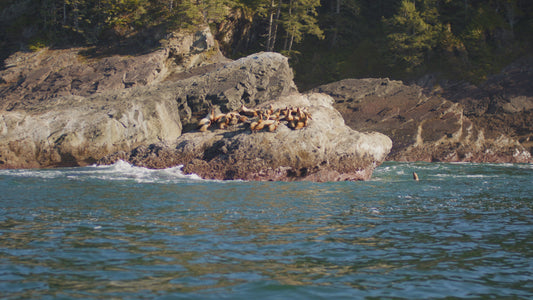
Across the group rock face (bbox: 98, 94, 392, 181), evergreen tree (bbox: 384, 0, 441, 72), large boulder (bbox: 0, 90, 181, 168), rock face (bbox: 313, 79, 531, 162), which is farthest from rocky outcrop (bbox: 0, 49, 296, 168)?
evergreen tree (bbox: 384, 0, 441, 72)

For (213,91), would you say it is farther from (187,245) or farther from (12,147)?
(187,245)

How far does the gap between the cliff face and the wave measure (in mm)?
599

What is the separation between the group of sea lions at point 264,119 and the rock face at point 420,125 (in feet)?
47.9

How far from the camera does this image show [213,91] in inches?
1094

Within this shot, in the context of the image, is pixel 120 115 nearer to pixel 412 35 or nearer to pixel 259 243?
pixel 259 243

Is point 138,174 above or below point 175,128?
below

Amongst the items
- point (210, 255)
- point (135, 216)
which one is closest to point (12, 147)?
point (135, 216)

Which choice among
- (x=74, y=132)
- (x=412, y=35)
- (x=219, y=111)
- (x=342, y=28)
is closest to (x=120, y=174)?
(x=74, y=132)

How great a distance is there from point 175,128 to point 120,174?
24.9 ft

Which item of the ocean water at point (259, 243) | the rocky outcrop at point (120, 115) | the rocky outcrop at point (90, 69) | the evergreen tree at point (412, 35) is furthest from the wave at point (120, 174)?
the evergreen tree at point (412, 35)

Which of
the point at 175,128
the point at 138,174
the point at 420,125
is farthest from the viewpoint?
the point at 420,125

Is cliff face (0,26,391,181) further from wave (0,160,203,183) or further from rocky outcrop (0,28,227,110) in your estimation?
wave (0,160,203,183)

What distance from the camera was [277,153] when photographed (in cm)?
1891

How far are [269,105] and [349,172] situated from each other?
20.1ft
